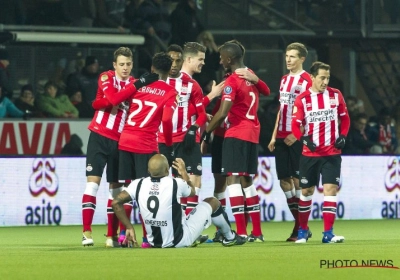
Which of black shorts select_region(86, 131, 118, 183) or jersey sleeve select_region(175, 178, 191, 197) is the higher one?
black shorts select_region(86, 131, 118, 183)

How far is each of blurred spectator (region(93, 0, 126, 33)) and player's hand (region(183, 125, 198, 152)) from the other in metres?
8.63

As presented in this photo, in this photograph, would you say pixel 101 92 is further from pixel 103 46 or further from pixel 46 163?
pixel 103 46

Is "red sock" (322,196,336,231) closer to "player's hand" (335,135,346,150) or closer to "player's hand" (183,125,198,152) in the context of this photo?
"player's hand" (335,135,346,150)

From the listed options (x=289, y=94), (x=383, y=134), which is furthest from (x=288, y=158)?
(x=383, y=134)

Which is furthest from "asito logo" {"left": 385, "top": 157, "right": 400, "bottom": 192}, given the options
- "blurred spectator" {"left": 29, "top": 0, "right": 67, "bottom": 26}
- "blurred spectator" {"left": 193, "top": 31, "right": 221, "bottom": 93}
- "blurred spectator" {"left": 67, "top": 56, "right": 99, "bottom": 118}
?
"blurred spectator" {"left": 29, "top": 0, "right": 67, "bottom": 26}

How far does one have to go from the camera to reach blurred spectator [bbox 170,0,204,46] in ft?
72.4

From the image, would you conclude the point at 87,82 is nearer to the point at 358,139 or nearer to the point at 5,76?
the point at 5,76

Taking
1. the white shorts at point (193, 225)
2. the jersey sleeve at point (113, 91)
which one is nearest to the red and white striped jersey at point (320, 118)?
the white shorts at point (193, 225)

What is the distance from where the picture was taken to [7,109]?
1889cm

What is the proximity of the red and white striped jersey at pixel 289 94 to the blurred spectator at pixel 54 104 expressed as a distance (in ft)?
21.6

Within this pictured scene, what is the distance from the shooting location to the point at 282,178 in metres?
13.8

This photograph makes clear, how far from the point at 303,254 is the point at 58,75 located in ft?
32.5

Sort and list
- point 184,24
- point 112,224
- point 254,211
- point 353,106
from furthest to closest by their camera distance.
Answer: point 184,24 < point 353,106 < point 254,211 < point 112,224

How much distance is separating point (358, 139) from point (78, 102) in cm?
486
